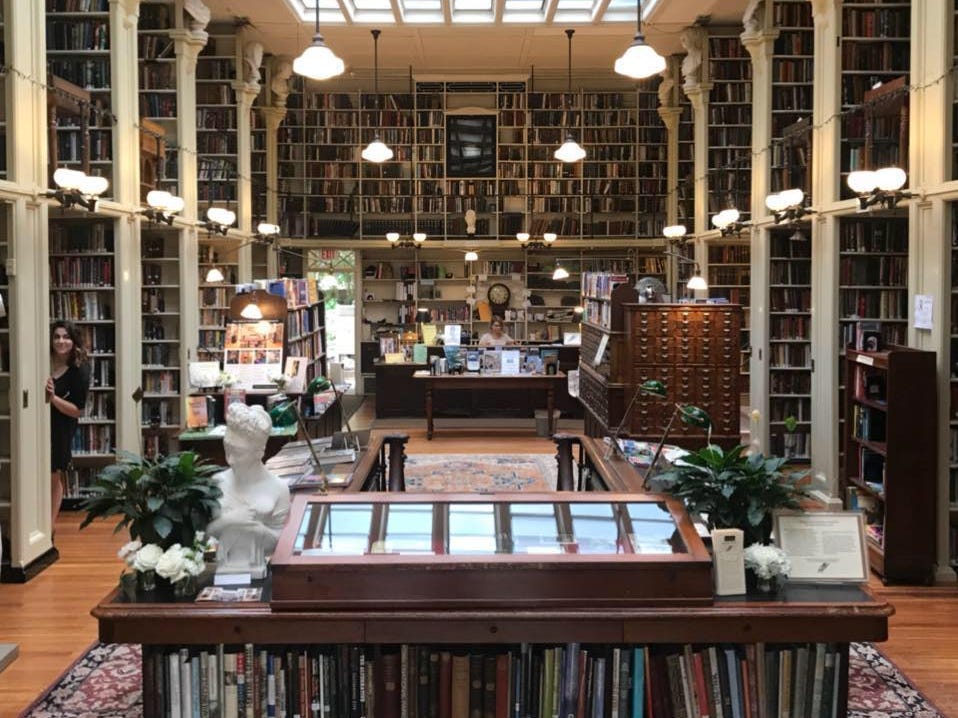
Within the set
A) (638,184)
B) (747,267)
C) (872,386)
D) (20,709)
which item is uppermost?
(638,184)

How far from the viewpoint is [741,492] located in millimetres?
3475

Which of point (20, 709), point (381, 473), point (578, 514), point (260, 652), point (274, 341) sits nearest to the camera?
point (260, 652)

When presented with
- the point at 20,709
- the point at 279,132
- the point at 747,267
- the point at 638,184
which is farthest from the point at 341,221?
the point at 20,709

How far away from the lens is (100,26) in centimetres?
888

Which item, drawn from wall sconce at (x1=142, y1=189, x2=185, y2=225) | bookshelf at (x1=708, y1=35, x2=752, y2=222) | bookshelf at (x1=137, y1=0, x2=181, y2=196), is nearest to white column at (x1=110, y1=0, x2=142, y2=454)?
wall sconce at (x1=142, y1=189, x2=185, y2=225)

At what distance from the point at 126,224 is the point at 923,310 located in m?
6.01

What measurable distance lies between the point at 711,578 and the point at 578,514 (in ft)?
1.66

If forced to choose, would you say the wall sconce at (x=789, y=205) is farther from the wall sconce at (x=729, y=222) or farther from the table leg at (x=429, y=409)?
the table leg at (x=429, y=409)

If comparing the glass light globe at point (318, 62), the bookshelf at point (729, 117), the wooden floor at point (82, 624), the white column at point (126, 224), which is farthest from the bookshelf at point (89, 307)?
A: the bookshelf at point (729, 117)

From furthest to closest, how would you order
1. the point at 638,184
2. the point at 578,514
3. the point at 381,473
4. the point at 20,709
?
the point at 638,184 → the point at 381,473 → the point at 20,709 → the point at 578,514

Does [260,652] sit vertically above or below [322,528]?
below

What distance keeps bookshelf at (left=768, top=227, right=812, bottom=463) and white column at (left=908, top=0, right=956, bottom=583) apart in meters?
3.42

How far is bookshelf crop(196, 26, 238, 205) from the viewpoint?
1252cm

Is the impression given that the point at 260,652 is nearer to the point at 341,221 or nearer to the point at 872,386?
the point at 872,386
